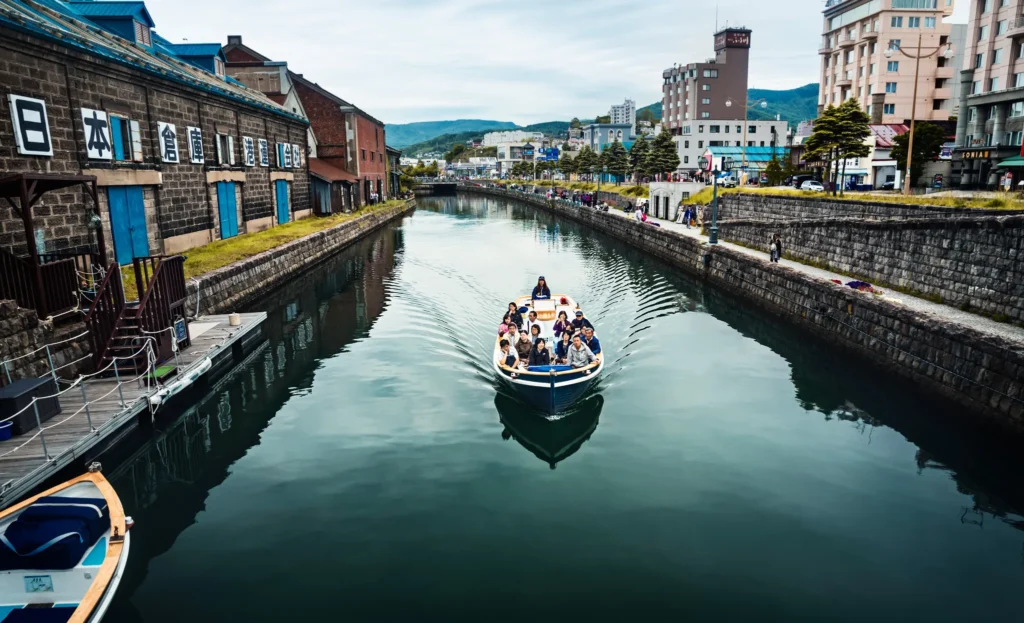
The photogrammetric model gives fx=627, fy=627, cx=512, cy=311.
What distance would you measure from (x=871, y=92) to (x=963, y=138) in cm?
2982

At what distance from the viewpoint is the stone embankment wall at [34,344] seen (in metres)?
13.4

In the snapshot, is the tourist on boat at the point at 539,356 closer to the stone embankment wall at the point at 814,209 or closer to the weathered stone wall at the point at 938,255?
the weathered stone wall at the point at 938,255

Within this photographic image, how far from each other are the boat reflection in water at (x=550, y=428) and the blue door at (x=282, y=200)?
3602 cm

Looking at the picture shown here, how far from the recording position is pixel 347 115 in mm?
68312

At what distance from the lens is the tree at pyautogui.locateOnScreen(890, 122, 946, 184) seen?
157 ft

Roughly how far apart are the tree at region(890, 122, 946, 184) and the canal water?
1369 inches

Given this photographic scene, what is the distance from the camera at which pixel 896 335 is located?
19.6 metres

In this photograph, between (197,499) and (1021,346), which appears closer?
(197,499)

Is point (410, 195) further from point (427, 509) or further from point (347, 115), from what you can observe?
point (427, 509)

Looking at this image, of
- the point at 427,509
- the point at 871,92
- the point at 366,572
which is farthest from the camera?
the point at 871,92

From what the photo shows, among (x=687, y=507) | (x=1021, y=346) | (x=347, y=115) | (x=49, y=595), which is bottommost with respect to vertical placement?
(x=687, y=507)

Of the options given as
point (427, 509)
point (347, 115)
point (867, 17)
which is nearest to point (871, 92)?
point (867, 17)

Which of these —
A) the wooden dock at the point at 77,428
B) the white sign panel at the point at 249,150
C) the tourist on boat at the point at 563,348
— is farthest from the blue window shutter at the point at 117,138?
the tourist on boat at the point at 563,348

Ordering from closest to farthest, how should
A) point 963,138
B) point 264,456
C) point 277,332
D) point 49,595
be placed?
point 49,595
point 264,456
point 277,332
point 963,138
